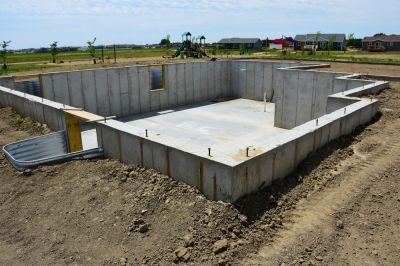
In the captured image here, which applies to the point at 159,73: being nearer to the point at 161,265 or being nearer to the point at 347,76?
the point at 347,76

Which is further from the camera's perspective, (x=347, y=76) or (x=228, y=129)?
Result: (x=228, y=129)

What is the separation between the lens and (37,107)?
38.8 ft

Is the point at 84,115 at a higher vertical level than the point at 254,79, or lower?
higher

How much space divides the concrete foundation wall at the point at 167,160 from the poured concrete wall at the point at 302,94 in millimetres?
10807

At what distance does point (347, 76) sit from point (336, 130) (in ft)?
28.1

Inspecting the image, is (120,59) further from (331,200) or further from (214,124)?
(331,200)

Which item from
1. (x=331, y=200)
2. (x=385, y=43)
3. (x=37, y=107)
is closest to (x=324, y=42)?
(x=385, y=43)

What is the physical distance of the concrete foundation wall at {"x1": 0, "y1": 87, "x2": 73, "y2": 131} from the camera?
35.2 feet

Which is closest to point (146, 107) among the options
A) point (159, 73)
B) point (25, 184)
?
point (159, 73)

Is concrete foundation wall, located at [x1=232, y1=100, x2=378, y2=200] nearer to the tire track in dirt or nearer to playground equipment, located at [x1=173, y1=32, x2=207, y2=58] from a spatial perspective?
the tire track in dirt

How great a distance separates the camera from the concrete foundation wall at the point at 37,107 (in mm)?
10742

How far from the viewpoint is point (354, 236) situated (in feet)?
17.5

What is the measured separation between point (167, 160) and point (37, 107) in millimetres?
7035

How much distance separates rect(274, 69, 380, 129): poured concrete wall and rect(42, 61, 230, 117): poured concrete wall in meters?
→ 7.11
